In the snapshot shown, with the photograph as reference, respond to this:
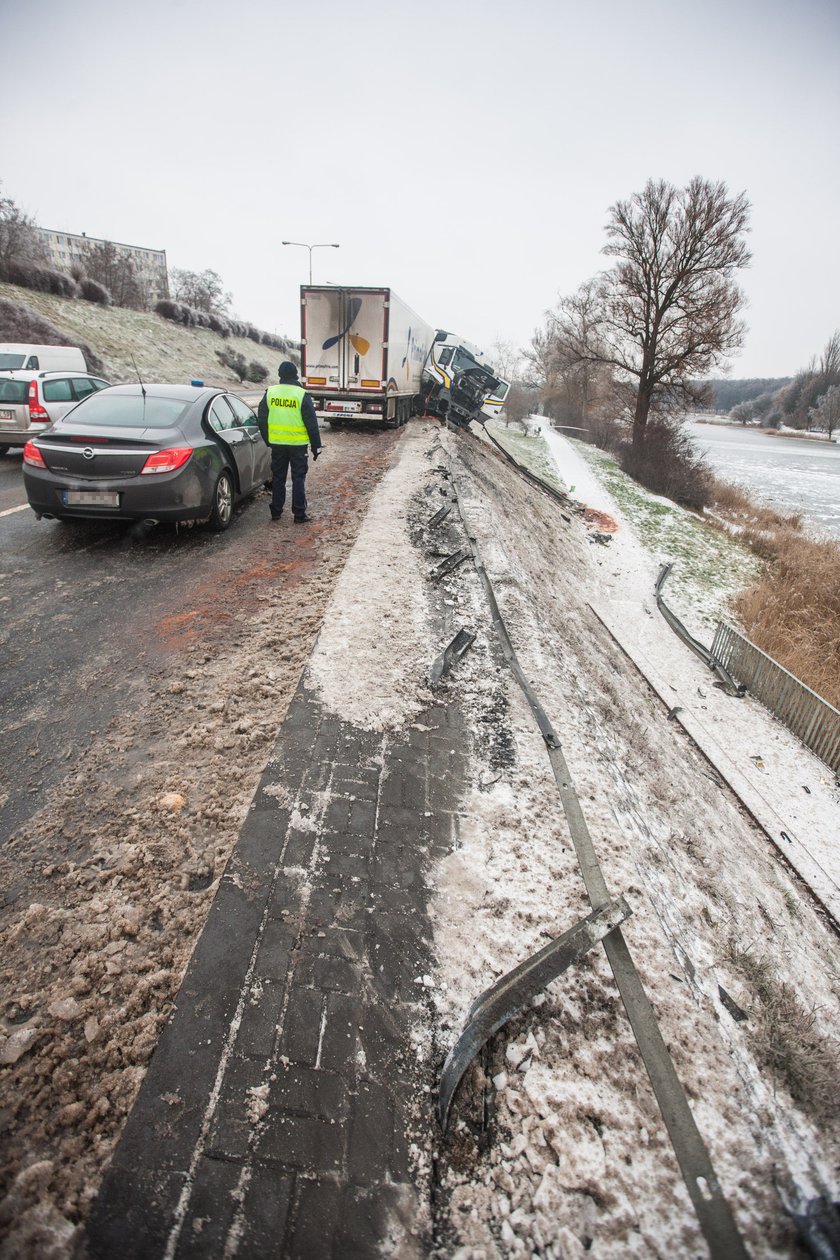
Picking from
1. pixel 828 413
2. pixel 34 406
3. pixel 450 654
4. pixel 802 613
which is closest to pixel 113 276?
pixel 34 406

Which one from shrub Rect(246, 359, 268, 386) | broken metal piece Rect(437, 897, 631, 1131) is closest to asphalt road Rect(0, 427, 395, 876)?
broken metal piece Rect(437, 897, 631, 1131)

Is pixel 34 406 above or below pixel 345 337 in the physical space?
below

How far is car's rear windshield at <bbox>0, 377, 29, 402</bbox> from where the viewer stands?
30.2 feet

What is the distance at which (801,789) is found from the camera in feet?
21.0

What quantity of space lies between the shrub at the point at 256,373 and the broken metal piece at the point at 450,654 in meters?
34.9

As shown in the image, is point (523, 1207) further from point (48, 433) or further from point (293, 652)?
point (48, 433)

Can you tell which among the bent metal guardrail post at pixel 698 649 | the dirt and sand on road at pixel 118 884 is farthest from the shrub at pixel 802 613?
the dirt and sand on road at pixel 118 884

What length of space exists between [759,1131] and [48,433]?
6.70 meters

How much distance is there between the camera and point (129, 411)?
18.0ft

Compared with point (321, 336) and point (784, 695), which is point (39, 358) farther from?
point (784, 695)

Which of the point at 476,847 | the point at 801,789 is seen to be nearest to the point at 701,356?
the point at 801,789

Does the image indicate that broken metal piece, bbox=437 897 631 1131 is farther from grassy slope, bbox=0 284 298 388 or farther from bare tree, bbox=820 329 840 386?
bare tree, bbox=820 329 840 386

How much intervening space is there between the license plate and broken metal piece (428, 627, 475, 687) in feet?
11.5

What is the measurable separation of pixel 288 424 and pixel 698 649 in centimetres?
764
